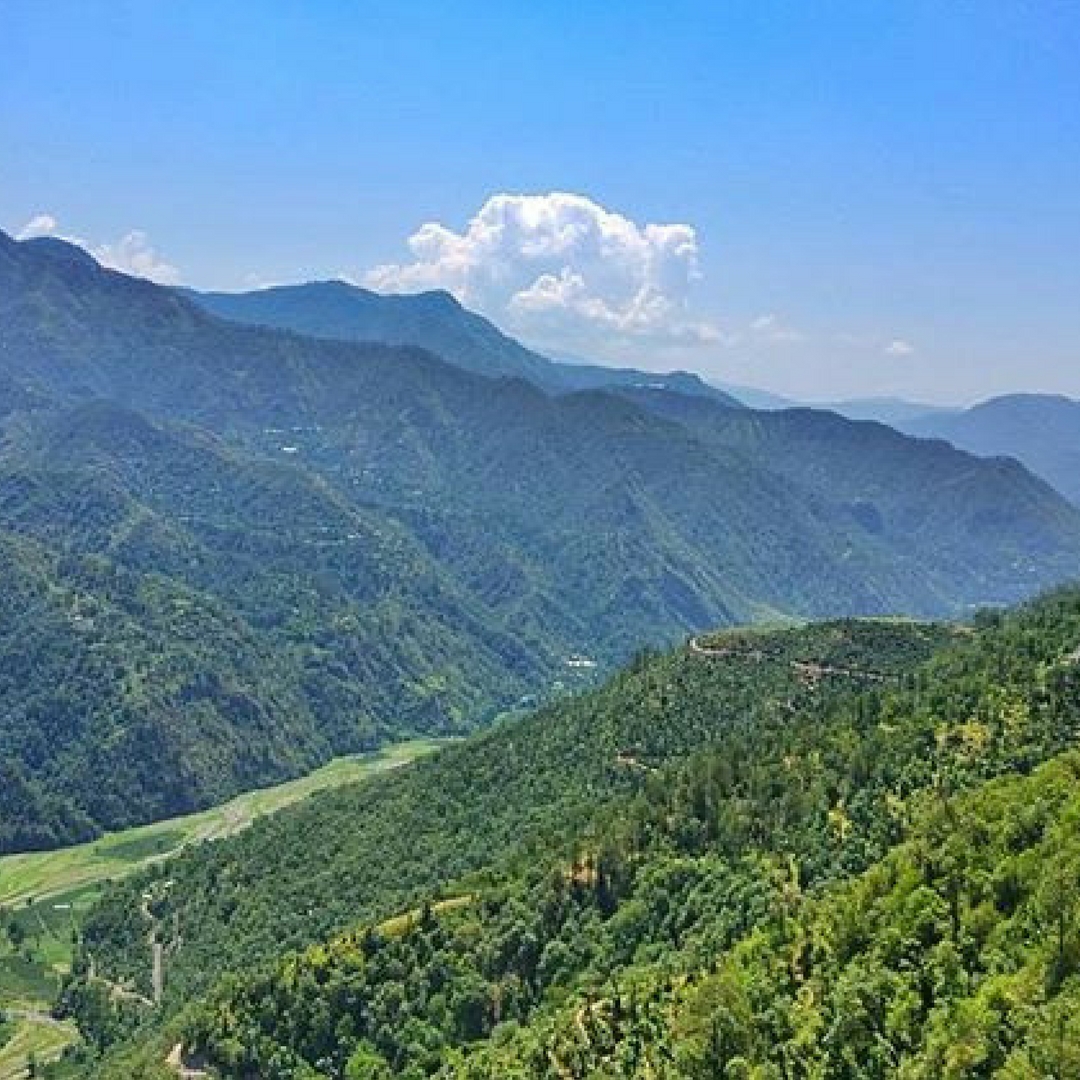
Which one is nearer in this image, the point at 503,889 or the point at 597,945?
the point at 597,945

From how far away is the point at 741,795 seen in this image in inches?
7643

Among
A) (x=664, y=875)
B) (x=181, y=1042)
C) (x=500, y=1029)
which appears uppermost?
(x=664, y=875)

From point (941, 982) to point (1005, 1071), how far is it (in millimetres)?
17832

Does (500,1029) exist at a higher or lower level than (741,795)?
lower

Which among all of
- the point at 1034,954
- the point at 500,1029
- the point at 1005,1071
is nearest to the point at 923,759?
the point at 500,1029

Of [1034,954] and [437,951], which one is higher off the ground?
[1034,954]

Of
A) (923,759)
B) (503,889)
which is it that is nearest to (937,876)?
(923,759)

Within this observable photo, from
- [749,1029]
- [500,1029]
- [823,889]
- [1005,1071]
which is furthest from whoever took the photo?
[500,1029]

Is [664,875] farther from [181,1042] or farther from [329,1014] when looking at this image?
[181,1042]

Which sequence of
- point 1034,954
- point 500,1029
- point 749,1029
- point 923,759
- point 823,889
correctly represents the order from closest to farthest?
point 1034,954 < point 749,1029 < point 823,889 < point 500,1029 < point 923,759

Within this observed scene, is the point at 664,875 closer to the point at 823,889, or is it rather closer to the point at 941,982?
the point at 823,889

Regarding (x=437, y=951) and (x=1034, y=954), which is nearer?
(x=1034, y=954)

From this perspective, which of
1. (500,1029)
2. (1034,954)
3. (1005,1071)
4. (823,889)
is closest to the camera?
(1005,1071)

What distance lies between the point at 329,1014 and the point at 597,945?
1409 inches
